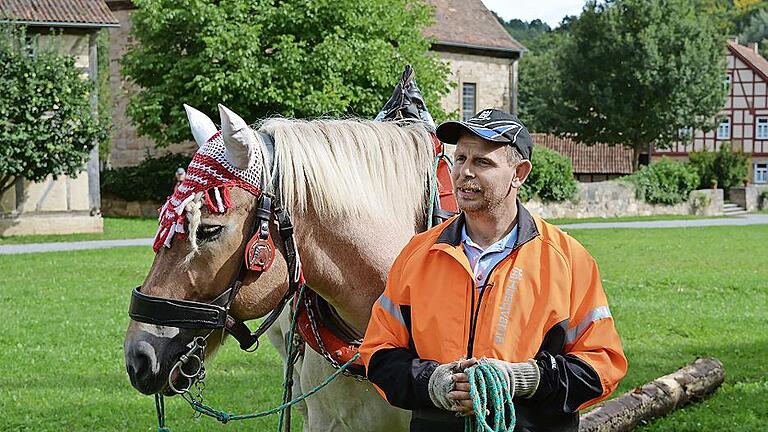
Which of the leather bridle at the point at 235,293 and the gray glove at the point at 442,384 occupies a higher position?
the leather bridle at the point at 235,293

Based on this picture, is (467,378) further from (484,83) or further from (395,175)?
(484,83)

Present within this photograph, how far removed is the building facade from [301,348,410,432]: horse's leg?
4753 cm

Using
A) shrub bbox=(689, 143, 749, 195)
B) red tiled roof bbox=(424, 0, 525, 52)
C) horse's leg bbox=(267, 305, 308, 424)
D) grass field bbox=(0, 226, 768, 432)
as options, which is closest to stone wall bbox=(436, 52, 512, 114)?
red tiled roof bbox=(424, 0, 525, 52)

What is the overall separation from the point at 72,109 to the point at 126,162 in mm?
10062

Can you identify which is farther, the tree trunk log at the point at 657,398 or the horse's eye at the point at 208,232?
the tree trunk log at the point at 657,398

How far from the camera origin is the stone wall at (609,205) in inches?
1161

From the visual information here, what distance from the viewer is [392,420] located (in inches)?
136

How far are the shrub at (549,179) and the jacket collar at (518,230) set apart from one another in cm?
2570

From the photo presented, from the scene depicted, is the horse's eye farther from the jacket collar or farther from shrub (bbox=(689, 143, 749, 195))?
shrub (bbox=(689, 143, 749, 195))

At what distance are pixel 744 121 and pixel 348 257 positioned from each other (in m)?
50.8

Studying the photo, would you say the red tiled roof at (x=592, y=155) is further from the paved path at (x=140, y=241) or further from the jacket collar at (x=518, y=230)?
the jacket collar at (x=518, y=230)

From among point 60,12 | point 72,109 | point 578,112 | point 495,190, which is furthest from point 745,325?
point 578,112

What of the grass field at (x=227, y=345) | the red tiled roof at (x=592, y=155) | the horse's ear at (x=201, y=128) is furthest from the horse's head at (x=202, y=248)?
the red tiled roof at (x=592, y=155)

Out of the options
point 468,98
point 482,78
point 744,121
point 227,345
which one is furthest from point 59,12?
point 744,121
